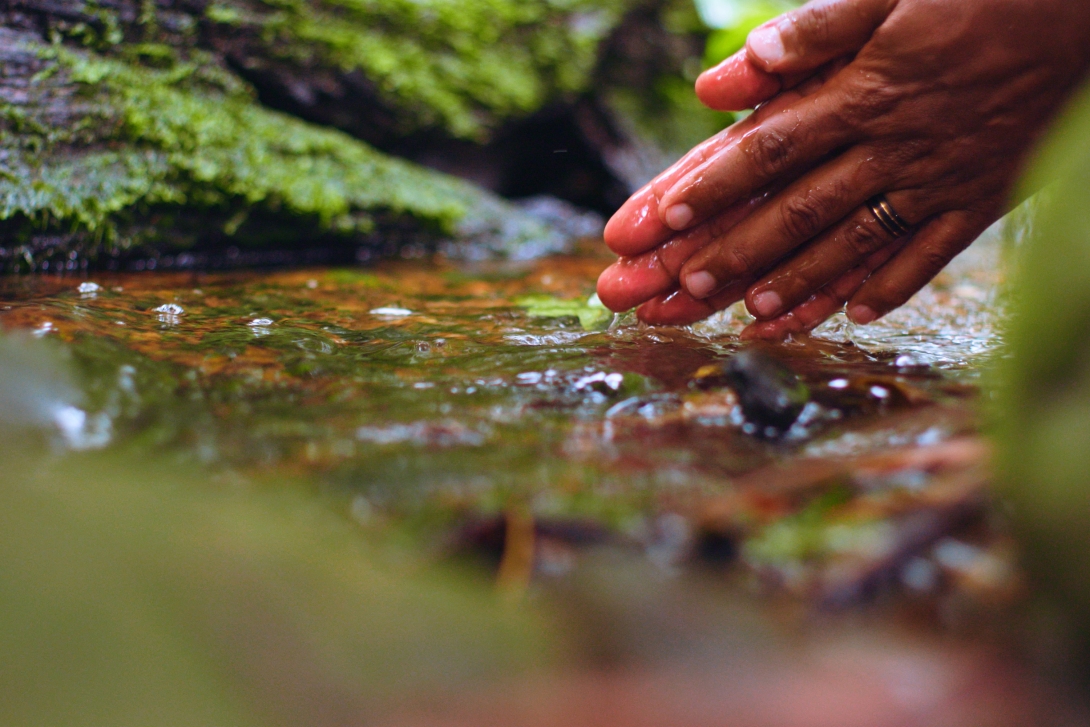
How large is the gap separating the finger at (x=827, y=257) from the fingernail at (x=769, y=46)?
1.90ft

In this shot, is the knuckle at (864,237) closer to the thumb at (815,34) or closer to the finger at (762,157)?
the finger at (762,157)

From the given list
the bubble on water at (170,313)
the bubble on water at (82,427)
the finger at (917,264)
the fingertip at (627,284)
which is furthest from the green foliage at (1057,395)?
the bubble on water at (170,313)

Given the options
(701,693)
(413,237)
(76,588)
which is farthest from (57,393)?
(413,237)

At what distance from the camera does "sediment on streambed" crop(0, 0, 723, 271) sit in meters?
3.13

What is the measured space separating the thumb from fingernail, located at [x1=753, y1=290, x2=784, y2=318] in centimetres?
74

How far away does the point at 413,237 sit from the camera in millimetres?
4664

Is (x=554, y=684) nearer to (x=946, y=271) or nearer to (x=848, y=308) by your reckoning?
(x=848, y=308)

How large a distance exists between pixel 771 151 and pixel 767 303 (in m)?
0.54

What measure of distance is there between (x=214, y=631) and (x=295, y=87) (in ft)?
14.4

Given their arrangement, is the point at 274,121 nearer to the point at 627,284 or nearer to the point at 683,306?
the point at 627,284

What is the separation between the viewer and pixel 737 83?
7.20 feet

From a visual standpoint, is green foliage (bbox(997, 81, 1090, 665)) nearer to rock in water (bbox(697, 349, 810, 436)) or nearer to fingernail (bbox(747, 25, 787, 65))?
rock in water (bbox(697, 349, 810, 436))

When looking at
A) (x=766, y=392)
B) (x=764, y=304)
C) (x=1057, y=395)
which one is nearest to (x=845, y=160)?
(x=764, y=304)

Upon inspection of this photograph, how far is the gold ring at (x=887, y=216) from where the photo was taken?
2.21m
